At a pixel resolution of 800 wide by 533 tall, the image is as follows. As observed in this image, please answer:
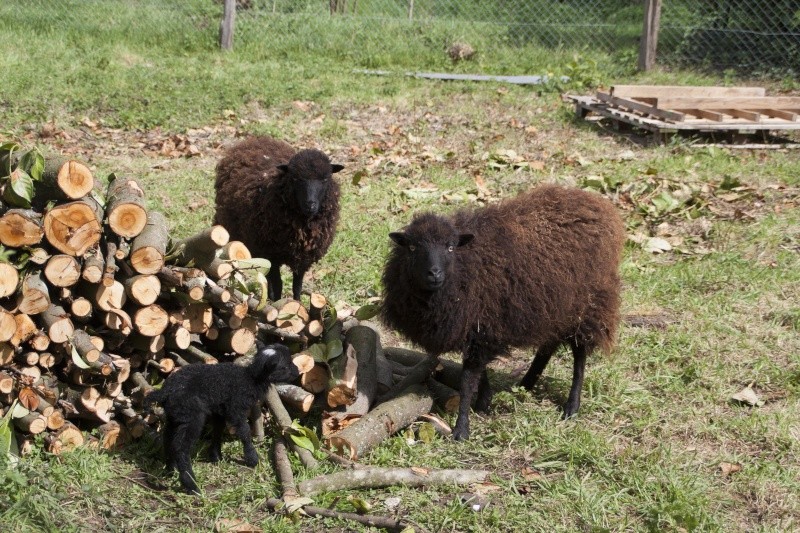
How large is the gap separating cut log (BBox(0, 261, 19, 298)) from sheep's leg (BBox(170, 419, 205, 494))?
1276 millimetres

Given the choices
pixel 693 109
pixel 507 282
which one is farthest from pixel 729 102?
pixel 507 282

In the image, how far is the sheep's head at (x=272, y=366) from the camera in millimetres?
5055

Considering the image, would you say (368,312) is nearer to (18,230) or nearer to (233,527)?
(233,527)

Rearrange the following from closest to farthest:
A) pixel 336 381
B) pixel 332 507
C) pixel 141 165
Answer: pixel 332 507
pixel 336 381
pixel 141 165

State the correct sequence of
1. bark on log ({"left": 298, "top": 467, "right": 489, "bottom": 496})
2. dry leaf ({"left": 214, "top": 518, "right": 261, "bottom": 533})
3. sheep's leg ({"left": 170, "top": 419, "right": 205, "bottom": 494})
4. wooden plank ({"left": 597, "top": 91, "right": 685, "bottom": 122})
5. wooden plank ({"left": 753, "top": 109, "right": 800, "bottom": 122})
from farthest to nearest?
wooden plank ({"left": 753, "top": 109, "right": 800, "bottom": 122}), wooden plank ({"left": 597, "top": 91, "right": 685, "bottom": 122}), bark on log ({"left": 298, "top": 467, "right": 489, "bottom": 496}), sheep's leg ({"left": 170, "top": 419, "right": 205, "bottom": 494}), dry leaf ({"left": 214, "top": 518, "right": 261, "bottom": 533})

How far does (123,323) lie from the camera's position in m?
5.24

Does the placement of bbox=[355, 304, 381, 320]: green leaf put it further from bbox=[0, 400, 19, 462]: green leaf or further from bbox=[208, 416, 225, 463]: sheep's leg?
bbox=[0, 400, 19, 462]: green leaf

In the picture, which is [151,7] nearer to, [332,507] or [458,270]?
[458,270]

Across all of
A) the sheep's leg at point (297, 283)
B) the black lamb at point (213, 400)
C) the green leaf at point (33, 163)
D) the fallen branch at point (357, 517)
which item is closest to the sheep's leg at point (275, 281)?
the sheep's leg at point (297, 283)

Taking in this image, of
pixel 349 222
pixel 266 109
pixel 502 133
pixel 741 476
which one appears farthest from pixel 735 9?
pixel 741 476

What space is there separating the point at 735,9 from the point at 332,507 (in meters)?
15.9

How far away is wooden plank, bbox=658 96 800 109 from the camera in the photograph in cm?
1302

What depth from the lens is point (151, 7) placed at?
17297 mm

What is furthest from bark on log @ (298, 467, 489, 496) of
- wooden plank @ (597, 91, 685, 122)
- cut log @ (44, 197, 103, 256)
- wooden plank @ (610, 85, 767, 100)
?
wooden plank @ (610, 85, 767, 100)
